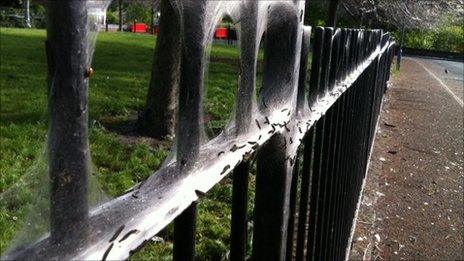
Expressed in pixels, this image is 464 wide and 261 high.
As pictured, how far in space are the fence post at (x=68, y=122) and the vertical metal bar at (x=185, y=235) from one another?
0.26m

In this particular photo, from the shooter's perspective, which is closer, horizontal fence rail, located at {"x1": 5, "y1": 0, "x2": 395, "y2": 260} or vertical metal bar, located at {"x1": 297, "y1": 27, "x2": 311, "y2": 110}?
horizontal fence rail, located at {"x1": 5, "y1": 0, "x2": 395, "y2": 260}

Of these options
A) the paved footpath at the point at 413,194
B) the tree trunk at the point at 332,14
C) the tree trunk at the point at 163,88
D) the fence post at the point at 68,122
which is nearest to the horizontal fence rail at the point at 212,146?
the fence post at the point at 68,122

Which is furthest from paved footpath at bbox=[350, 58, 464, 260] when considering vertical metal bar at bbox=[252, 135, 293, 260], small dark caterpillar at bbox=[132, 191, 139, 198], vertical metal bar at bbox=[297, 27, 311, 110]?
small dark caterpillar at bbox=[132, 191, 139, 198]

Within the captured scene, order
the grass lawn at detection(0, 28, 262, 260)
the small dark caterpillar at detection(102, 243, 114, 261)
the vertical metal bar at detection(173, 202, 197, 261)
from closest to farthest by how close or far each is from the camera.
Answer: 1. the small dark caterpillar at detection(102, 243, 114, 261)
2. the vertical metal bar at detection(173, 202, 197, 261)
3. the grass lawn at detection(0, 28, 262, 260)

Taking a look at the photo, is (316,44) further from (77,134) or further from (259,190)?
(77,134)

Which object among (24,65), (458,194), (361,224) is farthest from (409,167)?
(24,65)

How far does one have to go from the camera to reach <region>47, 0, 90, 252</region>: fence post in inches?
20.5

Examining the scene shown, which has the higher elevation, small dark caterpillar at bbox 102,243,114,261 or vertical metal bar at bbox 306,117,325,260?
small dark caterpillar at bbox 102,243,114,261

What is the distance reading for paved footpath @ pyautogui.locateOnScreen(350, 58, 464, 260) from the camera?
4.48 m

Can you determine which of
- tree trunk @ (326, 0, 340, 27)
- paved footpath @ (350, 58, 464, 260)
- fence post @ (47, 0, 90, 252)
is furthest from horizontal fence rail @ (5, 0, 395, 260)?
tree trunk @ (326, 0, 340, 27)

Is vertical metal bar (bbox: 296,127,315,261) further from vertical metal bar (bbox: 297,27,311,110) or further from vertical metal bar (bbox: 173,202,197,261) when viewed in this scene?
vertical metal bar (bbox: 173,202,197,261)

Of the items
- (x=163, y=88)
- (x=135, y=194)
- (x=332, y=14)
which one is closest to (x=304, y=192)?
(x=135, y=194)

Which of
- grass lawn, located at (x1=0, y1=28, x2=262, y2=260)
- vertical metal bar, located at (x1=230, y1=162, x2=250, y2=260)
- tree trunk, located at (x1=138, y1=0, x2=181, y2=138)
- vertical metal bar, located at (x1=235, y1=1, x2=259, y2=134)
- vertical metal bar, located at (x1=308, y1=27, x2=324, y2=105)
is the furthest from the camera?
tree trunk, located at (x1=138, y1=0, x2=181, y2=138)

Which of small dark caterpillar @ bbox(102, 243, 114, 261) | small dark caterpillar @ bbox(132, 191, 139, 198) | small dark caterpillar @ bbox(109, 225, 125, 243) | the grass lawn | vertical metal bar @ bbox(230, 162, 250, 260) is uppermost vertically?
small dark caterpillar @ bbox(132, 191, 139, 198)
